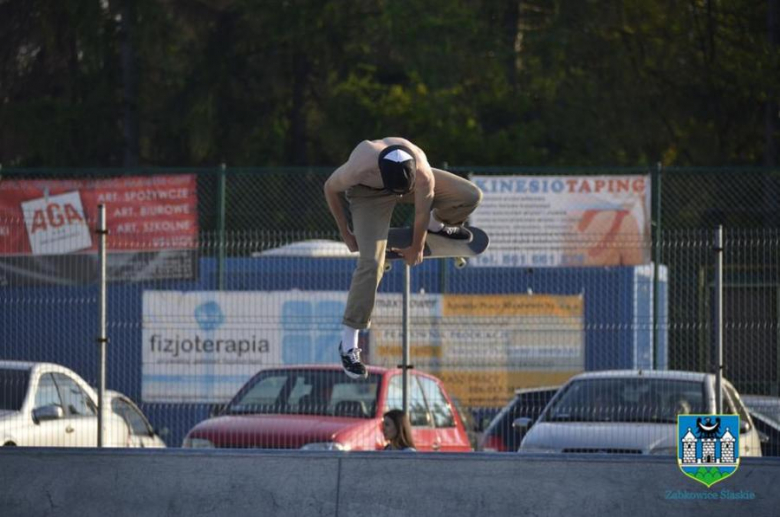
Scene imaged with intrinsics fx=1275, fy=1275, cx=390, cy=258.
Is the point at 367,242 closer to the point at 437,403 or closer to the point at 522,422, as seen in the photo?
the point at 522,422

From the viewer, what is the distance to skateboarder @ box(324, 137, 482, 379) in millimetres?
7922

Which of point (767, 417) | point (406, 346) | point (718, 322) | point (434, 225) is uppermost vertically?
point (434, 225)

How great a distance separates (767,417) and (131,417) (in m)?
6.73

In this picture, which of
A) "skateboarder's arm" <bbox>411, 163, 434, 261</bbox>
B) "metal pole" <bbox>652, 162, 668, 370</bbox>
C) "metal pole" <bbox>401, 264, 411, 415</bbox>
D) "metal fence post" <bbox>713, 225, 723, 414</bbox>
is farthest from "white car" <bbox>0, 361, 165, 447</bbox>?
"metal fence post" <bbox>713, 225, 723, 414</bbox>

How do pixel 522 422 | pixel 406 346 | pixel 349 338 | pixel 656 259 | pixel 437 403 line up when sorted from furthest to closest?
1. pixel 437 403
2. pixel 656 259
3. pixel 406 346
4. pixel 522 422
5. pixel 349 338

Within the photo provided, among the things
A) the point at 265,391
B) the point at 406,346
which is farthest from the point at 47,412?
the point at 406,346

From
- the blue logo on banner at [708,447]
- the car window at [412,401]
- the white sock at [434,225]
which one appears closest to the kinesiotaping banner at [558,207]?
the car window at [412,401]

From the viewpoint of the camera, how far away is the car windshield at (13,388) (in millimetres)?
12328

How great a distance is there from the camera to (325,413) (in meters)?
12.2

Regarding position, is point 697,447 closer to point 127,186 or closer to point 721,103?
point 127,186

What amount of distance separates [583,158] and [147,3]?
34.2ft

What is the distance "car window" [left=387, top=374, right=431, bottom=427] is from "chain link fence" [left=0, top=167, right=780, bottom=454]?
0.8 inches

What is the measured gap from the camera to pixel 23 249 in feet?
41.3

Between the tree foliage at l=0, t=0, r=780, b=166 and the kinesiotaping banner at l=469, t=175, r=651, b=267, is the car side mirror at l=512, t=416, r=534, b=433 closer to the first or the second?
the kinesiotaping banner at l=469, t=175, r=651, b=267
